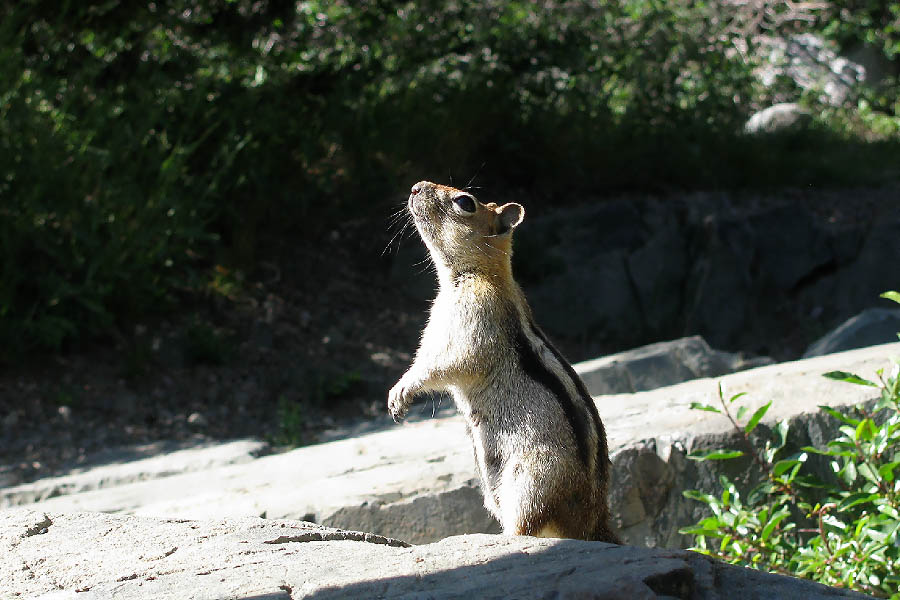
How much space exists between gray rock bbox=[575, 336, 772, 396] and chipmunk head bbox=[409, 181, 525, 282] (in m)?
2.56

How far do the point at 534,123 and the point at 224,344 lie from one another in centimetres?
461

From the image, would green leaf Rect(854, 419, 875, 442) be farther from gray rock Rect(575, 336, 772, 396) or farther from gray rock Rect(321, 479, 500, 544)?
gray rock Rect(575, 336, 772, 396)

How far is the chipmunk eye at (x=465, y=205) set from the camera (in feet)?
14.3

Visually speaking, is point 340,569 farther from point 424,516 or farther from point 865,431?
point 865,431

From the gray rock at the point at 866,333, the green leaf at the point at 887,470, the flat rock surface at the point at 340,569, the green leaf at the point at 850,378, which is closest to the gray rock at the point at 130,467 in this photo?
the flat rock surface at the point at 340,569

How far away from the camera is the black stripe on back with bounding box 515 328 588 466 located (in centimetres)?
367

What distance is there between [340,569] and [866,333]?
5.81 m

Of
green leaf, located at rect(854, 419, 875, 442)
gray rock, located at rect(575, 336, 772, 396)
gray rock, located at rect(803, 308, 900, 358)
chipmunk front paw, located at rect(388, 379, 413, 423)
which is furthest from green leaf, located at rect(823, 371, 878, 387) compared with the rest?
gray rock, located at rect(803, 308, 900, 358)

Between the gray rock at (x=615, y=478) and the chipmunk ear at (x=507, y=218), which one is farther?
the gray rock at (x=615, y=478)

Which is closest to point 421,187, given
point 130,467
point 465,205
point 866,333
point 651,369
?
point 465,205

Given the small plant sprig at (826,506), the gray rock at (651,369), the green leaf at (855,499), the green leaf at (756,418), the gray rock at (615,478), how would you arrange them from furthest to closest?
the gray rock at (651,369)
the gray rock at (615,478)
the green leaf at (756,418)
the green leaf at (855,499)
the small plant sprig at (826,506)

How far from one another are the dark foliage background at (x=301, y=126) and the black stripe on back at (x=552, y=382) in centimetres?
510

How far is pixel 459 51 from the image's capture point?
10945mm

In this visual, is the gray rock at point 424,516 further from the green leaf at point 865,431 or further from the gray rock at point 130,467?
the gray rock at point 130,467
